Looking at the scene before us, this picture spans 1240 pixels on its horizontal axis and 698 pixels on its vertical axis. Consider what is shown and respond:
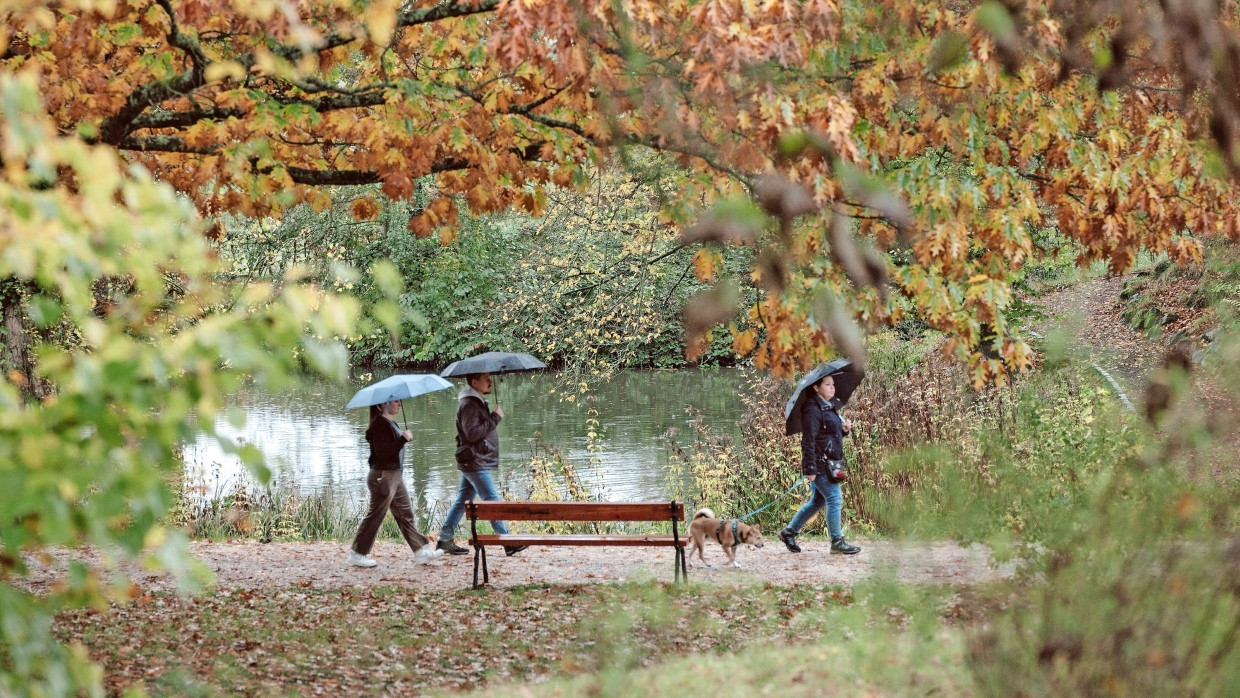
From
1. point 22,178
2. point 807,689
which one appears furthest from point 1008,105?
point 22,178

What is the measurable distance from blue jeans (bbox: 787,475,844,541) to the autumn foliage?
119 inches

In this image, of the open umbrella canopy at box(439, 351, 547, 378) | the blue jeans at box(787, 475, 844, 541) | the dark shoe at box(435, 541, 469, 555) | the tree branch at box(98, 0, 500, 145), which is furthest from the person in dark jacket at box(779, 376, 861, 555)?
the tree branch at box(98, 0, 500, 145)

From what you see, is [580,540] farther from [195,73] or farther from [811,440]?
[195,73]

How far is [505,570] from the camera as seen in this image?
9.66m

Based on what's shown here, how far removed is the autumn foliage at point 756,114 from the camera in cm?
557

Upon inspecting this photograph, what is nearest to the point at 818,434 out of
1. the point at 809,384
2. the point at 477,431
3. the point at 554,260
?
the point at 809,384

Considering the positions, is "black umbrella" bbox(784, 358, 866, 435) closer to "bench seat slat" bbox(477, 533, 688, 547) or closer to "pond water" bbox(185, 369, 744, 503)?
"bench seat slat" bbox(477, 533, 688, 547)

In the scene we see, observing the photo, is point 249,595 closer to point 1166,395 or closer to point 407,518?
point 407,518

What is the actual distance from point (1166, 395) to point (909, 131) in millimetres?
4247

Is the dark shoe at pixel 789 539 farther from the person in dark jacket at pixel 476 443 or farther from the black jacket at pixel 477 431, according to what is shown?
the black jacket at pixel 477 431

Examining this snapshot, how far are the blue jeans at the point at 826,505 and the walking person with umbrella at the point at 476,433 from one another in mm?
2332

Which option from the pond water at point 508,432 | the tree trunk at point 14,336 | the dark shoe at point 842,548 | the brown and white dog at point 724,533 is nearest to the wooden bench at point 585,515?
the brown and white dog at point 724,533

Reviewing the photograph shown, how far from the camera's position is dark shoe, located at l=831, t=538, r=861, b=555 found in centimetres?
973

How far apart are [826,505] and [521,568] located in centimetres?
257
